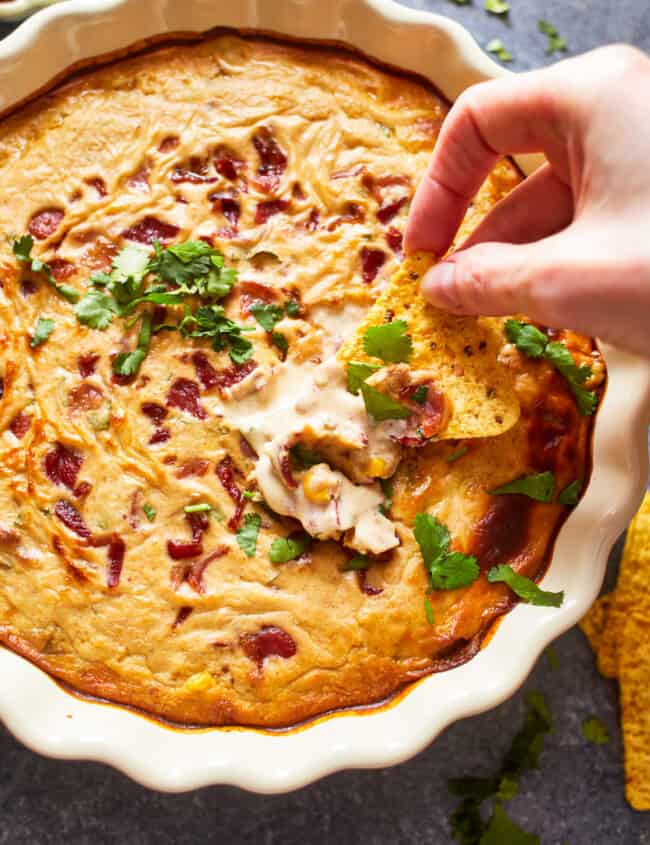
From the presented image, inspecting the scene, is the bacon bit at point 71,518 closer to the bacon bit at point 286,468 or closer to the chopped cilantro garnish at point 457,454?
the bacon bit at point 286,468

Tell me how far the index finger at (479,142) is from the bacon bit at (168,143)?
87 centimetres

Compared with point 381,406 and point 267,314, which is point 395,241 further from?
point 381,406

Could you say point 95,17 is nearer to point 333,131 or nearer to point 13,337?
point 333,131

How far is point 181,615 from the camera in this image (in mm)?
3129

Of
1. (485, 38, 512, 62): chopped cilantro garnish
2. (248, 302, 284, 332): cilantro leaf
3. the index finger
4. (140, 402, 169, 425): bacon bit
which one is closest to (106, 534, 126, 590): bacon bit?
(140, 402, 169, 425): bacon bit

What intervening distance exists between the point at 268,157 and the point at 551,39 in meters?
1.52

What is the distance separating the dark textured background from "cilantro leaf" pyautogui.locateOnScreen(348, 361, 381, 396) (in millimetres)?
1431

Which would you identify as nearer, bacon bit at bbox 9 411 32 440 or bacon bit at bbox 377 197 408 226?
bacon bit at bbox 9 411 32 440

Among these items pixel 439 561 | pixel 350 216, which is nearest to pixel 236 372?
pixel 350 216

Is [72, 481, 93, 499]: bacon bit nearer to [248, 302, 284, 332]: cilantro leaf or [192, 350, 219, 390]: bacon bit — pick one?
[192, 350, 219, 390]: bacon bit

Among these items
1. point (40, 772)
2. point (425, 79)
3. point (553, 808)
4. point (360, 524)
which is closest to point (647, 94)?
point (425, 79)

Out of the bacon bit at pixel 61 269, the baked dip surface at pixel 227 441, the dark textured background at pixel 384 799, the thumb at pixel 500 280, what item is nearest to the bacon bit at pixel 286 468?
the baked dip surface at pixel 227 441

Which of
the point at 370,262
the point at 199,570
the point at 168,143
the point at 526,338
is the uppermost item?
the point at 168,143

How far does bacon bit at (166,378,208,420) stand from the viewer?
319 centimetres
